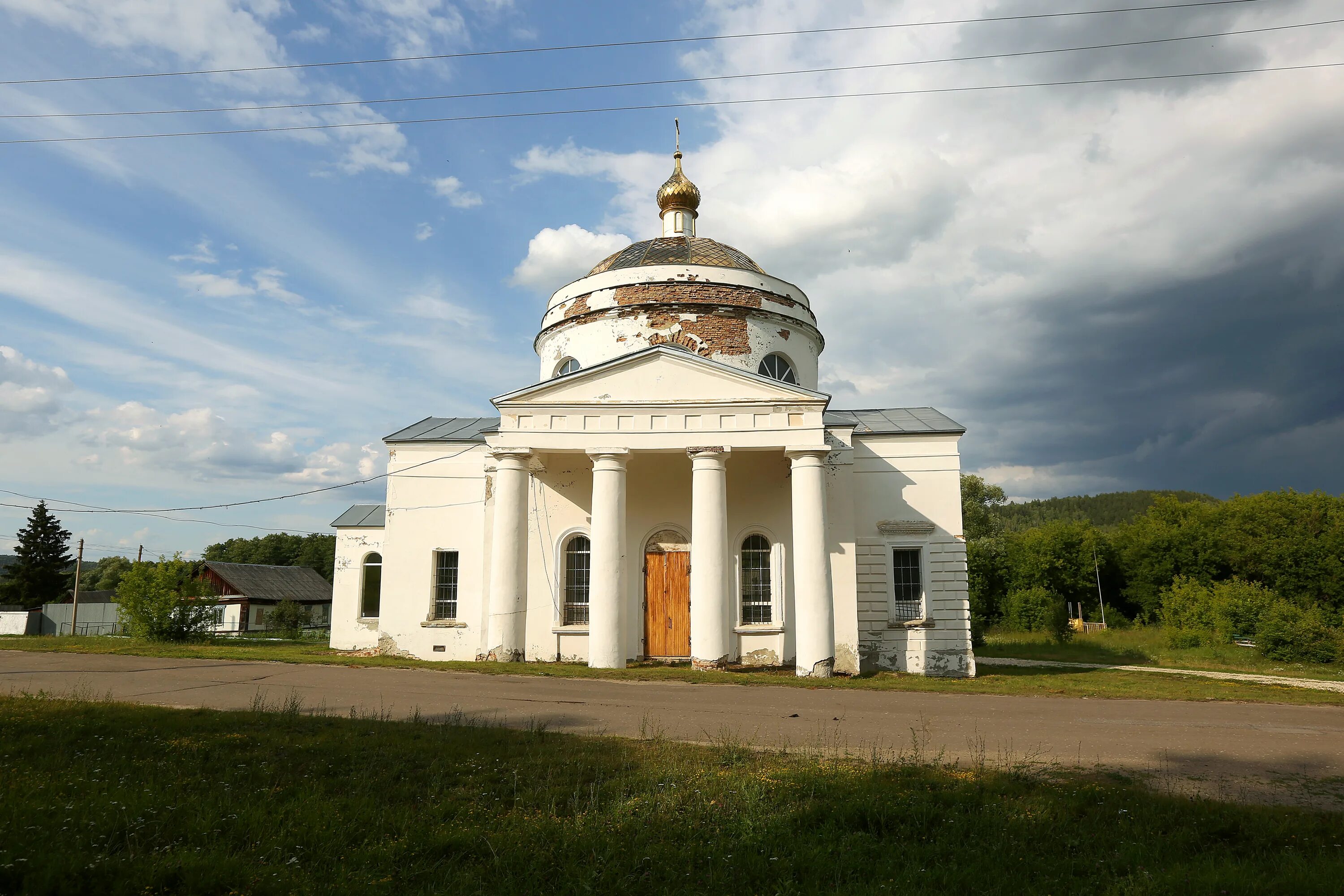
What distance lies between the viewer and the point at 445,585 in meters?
21.6

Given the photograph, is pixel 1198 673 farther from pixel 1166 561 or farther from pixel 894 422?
pixel 1166 561

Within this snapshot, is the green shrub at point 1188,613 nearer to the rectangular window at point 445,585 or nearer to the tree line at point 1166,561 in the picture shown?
the tree line at point 1166,561

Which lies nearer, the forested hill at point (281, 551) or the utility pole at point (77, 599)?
the utility pole at point (77, 599)

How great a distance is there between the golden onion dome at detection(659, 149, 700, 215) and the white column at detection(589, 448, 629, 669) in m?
11.8

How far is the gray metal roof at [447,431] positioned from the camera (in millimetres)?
22250

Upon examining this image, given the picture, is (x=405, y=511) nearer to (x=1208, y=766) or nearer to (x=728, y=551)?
(x=728, y=551)

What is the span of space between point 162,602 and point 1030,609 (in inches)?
1635

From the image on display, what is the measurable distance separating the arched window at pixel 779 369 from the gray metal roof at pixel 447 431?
7807mm

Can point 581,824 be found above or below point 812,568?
below

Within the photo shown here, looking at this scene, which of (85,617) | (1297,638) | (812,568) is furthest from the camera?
(85,617)

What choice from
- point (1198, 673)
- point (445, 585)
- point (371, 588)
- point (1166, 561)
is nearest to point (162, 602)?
point (371, 588)

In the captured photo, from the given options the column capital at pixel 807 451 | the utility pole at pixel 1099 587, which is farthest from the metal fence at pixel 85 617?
the utility pole at pixel 1099 587

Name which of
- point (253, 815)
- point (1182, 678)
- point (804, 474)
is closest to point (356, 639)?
point (804, 474)

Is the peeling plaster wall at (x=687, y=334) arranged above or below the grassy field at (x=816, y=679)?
above
